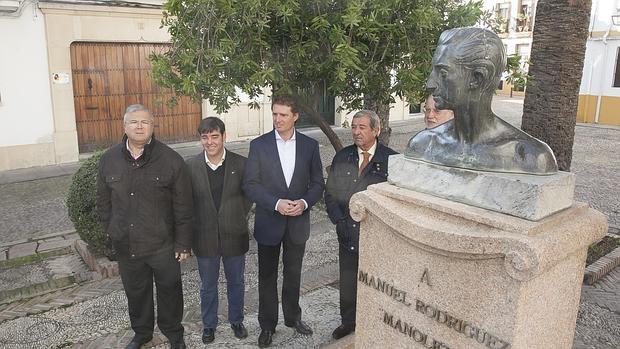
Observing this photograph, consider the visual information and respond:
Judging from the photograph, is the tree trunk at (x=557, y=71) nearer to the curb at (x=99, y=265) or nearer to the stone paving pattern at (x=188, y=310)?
the stone paving pattern at (x=188, y=310)

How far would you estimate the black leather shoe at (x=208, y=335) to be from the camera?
4.16m

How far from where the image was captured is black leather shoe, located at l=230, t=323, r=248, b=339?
4.23 meters

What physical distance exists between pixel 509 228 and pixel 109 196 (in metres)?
2.78

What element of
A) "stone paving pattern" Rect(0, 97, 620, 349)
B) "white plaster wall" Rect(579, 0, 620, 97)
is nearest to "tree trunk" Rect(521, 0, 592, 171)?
"stone paving pattern" Rect(0, 97, 620, 349)

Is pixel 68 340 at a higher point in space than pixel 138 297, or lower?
lower

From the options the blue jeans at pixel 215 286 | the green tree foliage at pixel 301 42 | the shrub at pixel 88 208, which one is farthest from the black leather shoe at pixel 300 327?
the shrub at pixel 88 208

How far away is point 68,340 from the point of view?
14.0ft

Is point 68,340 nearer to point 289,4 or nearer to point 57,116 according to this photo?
point 289,4

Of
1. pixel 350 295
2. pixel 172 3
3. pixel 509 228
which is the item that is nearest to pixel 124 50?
pixel 172 3

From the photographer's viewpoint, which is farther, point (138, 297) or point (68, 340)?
point (68, 340)

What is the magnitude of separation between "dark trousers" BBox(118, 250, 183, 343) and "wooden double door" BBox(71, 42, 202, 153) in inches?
328

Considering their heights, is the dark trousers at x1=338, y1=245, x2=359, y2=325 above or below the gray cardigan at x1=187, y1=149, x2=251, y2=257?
below

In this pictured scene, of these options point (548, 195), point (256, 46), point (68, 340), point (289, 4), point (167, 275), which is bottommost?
point (68, 340)

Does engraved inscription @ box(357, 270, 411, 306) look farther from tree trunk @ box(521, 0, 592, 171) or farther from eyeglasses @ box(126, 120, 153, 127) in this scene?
tree trunk @ box(521, 0, 592, 171)
